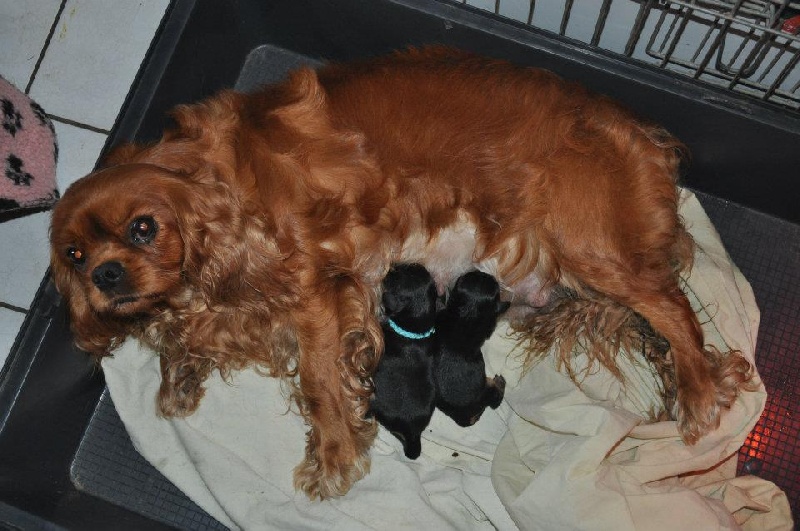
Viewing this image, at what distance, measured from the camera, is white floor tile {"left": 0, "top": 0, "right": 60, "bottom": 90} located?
3.63 metres

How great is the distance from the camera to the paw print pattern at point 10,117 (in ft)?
10.9

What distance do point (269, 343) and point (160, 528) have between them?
0.75 metres

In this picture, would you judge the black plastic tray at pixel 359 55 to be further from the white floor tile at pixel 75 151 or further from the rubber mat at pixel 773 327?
the white floor tile at pixel 75 151

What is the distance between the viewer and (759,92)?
11.1 ft

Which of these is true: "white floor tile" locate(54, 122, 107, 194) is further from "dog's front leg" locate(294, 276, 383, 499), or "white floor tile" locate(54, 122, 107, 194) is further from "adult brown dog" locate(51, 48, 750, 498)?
"dog's front leg" locate(294, 276, 383, 499)

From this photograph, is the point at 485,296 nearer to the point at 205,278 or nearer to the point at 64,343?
the point at 205,278

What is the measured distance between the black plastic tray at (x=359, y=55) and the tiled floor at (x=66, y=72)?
1.30 feet

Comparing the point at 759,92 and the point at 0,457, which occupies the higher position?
the point at 759,92

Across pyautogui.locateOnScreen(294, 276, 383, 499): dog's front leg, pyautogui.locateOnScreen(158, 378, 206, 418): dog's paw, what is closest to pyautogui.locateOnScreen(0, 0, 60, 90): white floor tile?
pyautogui.locateOnScreen(158, 378, 206, 418): dog's paw

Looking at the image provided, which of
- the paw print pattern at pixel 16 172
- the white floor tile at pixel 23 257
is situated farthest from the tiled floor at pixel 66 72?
the paw print pattern at pixel 16 172

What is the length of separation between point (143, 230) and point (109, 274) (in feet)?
0.54

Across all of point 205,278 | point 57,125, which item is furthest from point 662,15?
point 57,125

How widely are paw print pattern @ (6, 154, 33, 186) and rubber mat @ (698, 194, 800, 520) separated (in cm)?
273

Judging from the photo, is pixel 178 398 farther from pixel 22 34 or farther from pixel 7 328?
pixel 22 34
